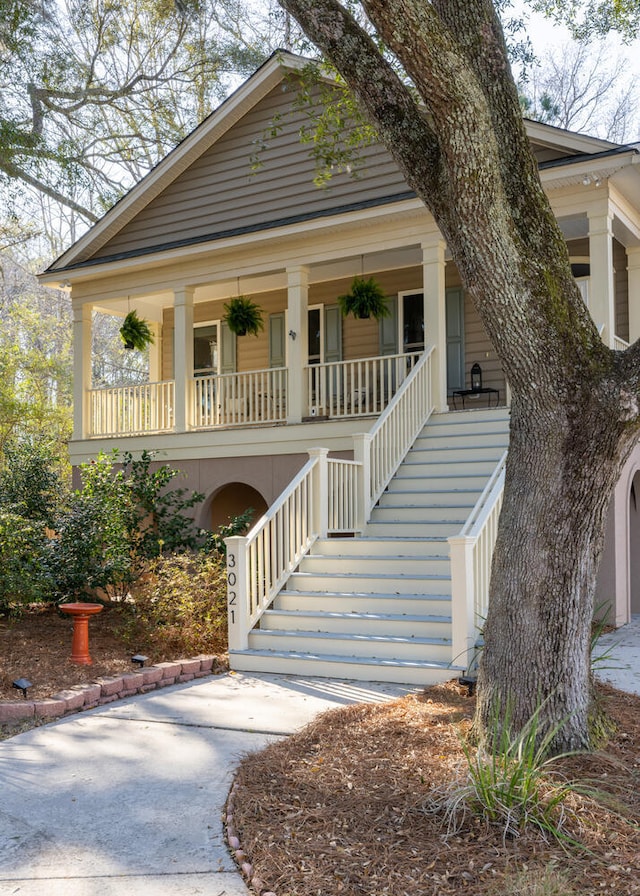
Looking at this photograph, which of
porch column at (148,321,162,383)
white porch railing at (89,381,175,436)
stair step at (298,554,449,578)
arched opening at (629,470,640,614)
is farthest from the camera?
porch column at (148,321,162,383)

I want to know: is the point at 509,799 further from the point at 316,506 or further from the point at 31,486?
the point at 31,486

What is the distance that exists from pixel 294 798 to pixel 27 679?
3593 mm

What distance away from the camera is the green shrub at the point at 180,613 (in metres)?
8.09

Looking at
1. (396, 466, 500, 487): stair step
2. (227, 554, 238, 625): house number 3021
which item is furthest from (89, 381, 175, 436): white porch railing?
(227, 554, 238, 625): house number 3021

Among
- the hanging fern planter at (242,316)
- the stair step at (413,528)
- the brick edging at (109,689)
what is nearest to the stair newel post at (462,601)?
the stair step at (413,528)

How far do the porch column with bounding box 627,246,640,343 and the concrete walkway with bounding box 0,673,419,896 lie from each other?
24.0ft

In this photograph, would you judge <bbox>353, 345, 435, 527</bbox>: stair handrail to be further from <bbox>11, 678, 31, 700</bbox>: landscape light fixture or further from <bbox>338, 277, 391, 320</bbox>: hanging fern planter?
<bbox>11, 678, 31, 700</bbox>: landscape light fixture

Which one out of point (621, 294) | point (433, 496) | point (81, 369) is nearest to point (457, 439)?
point (433, 496)

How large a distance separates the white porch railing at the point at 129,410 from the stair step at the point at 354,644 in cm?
641

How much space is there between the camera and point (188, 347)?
1332 cm

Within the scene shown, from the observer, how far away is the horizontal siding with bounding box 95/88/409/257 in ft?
40.6

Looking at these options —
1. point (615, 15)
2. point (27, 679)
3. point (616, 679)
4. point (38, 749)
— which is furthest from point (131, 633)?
point (615, 15)

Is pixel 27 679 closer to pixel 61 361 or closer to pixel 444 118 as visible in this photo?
pixel 444 118

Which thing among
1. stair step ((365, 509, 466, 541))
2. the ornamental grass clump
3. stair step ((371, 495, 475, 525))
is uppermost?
stair step ((371, 495, 475, 525))
